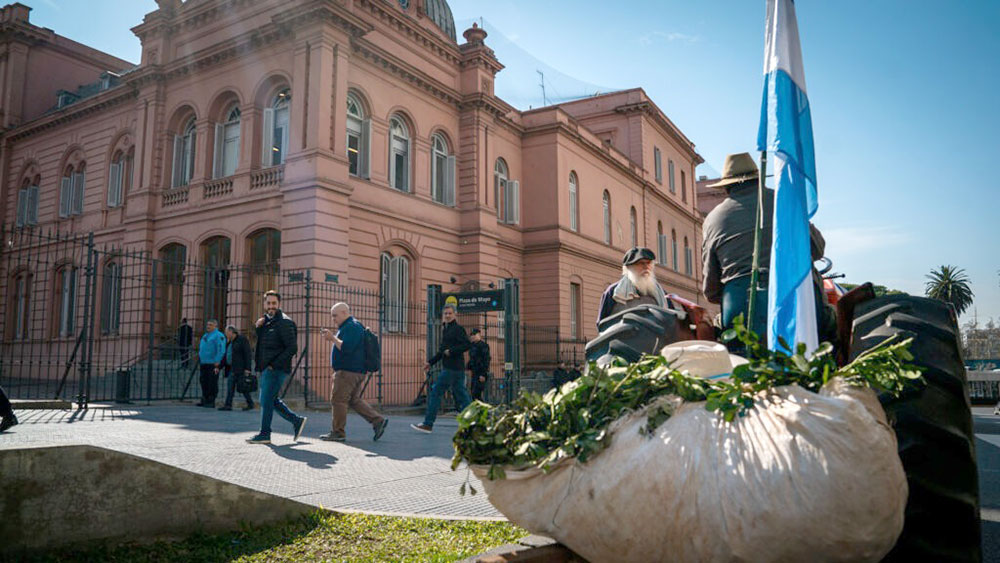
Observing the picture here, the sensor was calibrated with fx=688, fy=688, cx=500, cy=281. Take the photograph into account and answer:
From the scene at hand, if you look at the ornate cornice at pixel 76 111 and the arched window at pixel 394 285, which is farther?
the ornate cornice at pixel 76 111

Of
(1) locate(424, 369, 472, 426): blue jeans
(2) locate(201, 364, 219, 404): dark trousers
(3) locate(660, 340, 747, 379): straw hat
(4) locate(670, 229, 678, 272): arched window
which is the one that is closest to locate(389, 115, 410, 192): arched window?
(2) locate(201, 364, 219, 404): dark trousers

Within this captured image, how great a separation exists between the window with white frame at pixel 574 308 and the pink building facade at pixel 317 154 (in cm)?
10

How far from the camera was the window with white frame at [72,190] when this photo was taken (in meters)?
26.6

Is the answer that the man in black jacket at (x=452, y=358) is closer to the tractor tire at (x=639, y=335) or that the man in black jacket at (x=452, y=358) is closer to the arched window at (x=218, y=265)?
the tractor tire at (x=639, y=335)

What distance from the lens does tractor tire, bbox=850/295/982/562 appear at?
7.79ft

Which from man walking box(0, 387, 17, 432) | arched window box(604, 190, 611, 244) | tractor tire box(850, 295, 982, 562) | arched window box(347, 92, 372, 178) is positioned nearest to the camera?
tractor tire box(850, 295, 982, 562)

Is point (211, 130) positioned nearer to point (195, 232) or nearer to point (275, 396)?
point (195, 232)

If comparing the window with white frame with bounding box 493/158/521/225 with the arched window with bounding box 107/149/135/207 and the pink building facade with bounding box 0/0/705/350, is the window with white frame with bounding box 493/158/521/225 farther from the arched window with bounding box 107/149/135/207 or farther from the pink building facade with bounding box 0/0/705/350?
the arched window with bounding box 107/149/135/207

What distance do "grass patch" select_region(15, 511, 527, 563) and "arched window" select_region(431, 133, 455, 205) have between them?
64.3 ft

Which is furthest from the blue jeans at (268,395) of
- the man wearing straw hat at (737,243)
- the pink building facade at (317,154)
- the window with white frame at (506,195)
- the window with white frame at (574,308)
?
the window with white frame at (574,308)

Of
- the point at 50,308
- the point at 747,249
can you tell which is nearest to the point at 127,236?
the point at 50,308

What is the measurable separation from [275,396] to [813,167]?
7.18 metres

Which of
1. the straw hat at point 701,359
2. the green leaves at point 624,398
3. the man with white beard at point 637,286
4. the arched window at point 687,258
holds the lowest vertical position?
the green leaves at point 624,398

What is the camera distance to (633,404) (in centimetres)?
239
